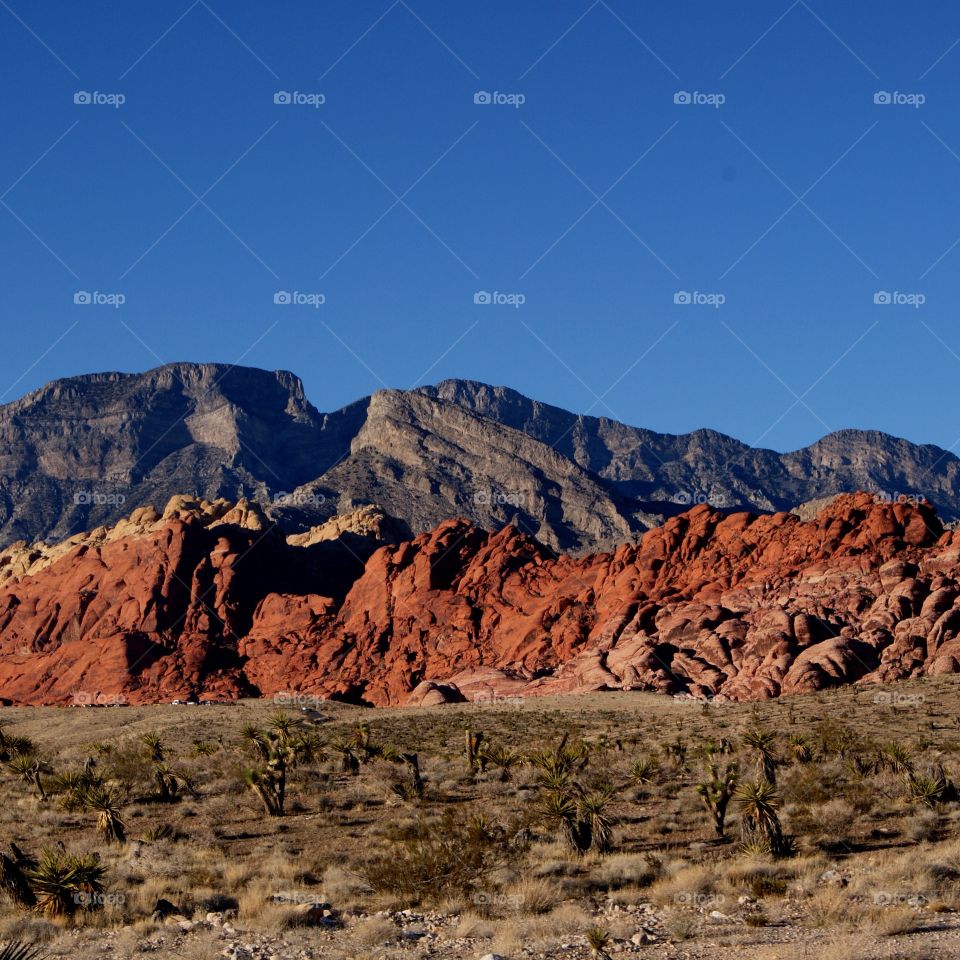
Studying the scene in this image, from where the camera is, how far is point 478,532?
116m

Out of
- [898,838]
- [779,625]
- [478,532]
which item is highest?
[478,532]

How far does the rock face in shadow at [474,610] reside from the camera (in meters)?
74.4

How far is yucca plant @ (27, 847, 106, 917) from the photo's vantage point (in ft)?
76.0

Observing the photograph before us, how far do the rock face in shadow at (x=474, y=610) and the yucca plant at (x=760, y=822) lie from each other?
4202 centimetres

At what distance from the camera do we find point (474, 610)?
103 meters

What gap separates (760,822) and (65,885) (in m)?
15.6

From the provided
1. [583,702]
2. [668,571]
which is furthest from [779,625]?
[668,571]

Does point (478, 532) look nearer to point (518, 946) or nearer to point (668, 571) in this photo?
point (668, 571)

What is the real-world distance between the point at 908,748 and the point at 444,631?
62750 mm

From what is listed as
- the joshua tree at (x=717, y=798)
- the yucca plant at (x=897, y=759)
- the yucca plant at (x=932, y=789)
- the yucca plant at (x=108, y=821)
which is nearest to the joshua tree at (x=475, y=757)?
the joshua tree at (x=717, y=798)

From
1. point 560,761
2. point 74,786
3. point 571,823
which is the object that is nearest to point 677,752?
point 560,761

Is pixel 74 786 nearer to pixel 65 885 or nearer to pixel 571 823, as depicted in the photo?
pixel 65 885

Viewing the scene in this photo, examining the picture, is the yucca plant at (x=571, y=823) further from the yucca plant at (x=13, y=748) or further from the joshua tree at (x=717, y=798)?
the yucca plant at (x=13, y=748)

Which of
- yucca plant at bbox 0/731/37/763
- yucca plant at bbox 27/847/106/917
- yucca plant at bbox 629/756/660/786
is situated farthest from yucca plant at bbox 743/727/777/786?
yucca plant at bbox 0/731/37/763
